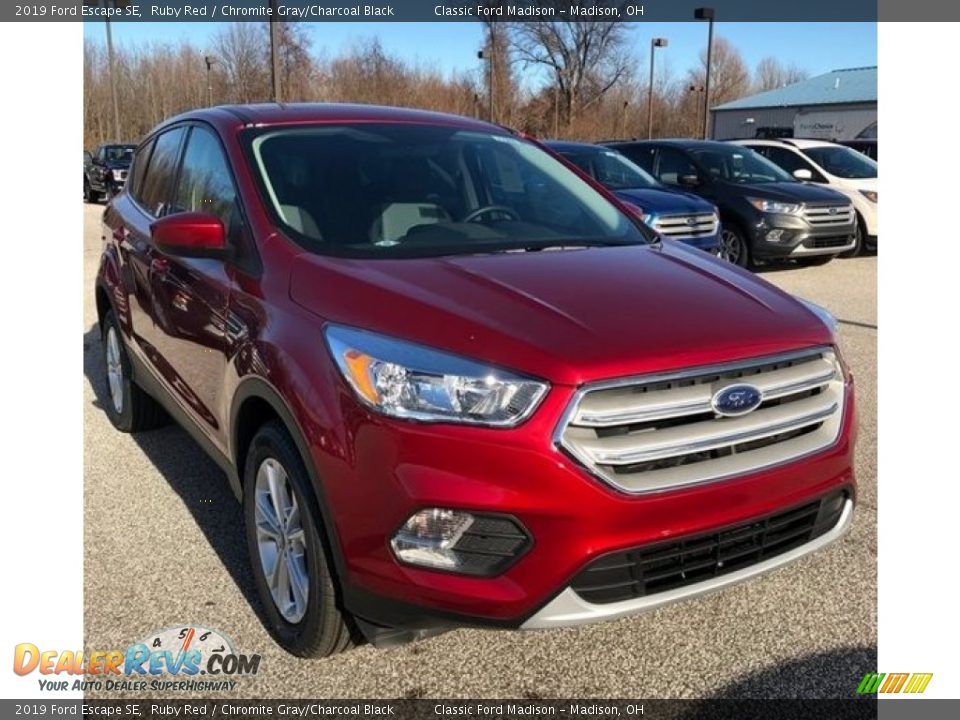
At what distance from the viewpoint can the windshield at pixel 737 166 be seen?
447 inches

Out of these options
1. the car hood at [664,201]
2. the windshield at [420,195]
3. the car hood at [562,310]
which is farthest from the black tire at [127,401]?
the car hood at [664,201]

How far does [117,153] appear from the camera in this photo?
2497 centimetres

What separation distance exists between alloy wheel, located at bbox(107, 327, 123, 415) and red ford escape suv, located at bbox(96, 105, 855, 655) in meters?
1.83

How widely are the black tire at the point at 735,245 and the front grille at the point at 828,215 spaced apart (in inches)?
33.4

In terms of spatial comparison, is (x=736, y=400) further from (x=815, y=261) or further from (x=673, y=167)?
(x=815, y=261)

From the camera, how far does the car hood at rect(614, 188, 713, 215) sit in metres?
9.08

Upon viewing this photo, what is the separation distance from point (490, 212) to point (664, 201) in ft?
20.6

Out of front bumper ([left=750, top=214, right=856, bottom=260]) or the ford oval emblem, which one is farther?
front bumper ([left=750, top=214, right=856, bottom=260])

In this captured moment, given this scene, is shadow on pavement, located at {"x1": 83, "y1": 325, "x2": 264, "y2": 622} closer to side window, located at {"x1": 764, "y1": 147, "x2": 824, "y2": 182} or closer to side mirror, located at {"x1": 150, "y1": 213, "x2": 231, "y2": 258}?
side mirror, located at {"x1": 150, "y1": 213, "x2": 231, "y2": 258}

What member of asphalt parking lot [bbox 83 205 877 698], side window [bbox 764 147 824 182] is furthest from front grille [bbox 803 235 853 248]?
asphalt parking lot [bbox 83 205 877 698]

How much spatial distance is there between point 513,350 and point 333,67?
115ft

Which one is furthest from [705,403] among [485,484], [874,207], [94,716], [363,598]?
[874,207]

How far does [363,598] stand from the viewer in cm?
229

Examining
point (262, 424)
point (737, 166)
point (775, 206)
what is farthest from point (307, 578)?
point (737, 166)
